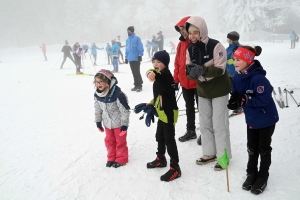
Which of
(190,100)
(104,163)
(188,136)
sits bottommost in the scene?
(104,163)

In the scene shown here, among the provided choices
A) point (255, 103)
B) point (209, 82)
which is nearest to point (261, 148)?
point (255, 103)

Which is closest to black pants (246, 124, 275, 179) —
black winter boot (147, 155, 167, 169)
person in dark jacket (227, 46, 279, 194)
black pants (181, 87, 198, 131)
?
person in dark jacket (227, 46, 279, 194)

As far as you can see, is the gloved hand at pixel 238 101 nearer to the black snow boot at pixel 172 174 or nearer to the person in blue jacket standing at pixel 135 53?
the black snow boot at pixel 172 174

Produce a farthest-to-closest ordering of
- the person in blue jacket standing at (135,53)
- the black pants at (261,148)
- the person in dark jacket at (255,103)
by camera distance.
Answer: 1. the person in blue jacket standing at (135,53)
2. the black pants at (261,148)
3. the person in dark jacket at (255,103)

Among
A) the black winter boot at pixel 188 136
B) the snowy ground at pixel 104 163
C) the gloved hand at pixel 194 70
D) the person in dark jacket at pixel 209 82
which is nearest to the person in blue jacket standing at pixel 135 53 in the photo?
the snowy ground at pixel 104 163

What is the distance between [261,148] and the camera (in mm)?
2900

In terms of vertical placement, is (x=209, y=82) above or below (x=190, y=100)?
above

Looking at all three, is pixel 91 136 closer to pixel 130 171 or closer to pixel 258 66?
pixel 130 171

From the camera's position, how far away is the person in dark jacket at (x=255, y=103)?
2.69 m

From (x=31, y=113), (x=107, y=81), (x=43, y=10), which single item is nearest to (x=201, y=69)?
(x=107, y=81)

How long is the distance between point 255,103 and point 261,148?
62 cm

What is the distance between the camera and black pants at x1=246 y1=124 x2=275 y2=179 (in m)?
2.84

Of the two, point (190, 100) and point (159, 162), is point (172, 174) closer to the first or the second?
point (159, 162)

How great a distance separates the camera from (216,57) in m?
3.23
